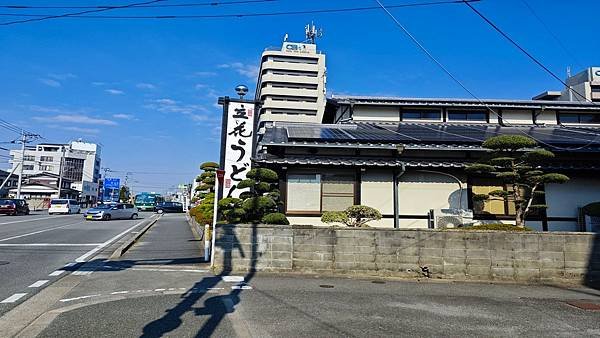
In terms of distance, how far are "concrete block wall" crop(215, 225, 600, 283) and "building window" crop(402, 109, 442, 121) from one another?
9.32 meters

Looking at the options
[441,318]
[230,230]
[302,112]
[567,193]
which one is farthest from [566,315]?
[302,112]

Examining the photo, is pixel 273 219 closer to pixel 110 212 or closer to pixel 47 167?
pixel 110 212

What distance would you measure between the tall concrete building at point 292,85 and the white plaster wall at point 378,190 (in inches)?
2401

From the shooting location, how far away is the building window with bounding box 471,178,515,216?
13117mm

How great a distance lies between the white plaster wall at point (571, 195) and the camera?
13.0 m

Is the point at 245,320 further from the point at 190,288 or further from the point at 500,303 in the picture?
the point at 500,303

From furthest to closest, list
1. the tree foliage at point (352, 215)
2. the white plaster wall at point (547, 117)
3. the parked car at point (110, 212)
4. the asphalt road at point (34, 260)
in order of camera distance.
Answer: the parked car at point (110, 212)
the white plaster wall at point (547, 117)
the tree foliage at point (352, 215)
the asphalt road at point (34, 260)

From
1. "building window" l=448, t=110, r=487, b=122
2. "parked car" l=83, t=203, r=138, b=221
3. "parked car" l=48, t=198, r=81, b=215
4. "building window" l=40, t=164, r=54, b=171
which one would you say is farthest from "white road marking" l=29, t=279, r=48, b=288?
"building window" l=40, t=164, r=54, b=171

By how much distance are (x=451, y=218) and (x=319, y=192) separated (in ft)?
14.3

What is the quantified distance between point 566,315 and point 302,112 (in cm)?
6983

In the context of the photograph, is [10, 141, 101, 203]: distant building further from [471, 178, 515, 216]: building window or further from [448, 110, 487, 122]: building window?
[471, 178, 515, 216]: building window

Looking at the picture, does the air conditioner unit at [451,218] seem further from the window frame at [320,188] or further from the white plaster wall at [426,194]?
the window frame at [320,188]

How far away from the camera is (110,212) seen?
32.0 m

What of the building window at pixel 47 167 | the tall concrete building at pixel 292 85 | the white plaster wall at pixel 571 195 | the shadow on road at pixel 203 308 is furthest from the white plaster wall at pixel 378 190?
the building window at pixel 47 167
